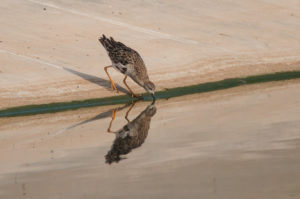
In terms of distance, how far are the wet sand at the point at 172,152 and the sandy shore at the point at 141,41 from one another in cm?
118

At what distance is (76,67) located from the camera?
655 inches

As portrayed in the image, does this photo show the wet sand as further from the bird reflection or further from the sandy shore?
the sandy shore

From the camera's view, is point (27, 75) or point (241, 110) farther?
point (27, 75)

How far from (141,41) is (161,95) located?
273 centimetres

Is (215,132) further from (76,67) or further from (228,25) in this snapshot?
(228,25)

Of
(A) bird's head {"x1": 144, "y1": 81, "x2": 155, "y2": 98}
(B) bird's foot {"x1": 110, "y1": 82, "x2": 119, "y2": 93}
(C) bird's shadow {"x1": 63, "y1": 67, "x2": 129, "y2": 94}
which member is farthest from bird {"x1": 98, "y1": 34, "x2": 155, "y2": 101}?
(C) bird's shadow {"x1": 63, "y1": 67, "x2": 129, "y2": 94}

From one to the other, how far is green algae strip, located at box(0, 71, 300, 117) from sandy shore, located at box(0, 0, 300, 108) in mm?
176

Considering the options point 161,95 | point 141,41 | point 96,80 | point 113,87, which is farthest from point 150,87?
point 141,41

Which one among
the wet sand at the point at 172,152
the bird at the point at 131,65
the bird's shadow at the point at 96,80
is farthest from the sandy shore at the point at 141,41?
the wet sand at the point at 172,152

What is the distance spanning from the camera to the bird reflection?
37.4ft

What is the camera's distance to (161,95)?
15750 mm

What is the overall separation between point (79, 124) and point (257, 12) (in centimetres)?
884

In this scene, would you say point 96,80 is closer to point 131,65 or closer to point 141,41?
point 131,65

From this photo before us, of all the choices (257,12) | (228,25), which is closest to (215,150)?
(228,25)
